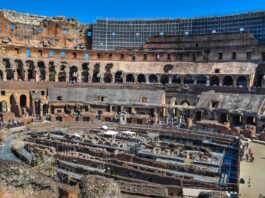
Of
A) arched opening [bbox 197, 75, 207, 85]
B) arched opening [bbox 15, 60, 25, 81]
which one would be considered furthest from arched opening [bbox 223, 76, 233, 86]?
arched opening [bbox 15, 60, 25, 81]

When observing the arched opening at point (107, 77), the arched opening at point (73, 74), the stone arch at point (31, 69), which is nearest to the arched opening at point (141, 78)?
the arched opening at point (107, 77)

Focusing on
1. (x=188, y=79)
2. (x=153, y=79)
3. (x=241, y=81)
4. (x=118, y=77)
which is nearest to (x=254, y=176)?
(x=241, y=81)

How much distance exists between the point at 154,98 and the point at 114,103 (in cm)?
643

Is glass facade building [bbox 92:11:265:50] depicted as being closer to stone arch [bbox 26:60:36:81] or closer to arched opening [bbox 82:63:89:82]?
arched opening [bbox 82:63:89:82]

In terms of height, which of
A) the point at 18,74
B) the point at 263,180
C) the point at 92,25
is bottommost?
the point at 263,180

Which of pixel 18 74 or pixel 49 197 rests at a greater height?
pixel 18 74

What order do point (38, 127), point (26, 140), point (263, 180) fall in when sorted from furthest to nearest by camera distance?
1. point (38, 127)
2. point (26, 140)
3. point (263, 180)

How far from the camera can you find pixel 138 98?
45.2 m

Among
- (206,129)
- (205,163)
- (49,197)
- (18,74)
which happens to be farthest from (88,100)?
(49,197)

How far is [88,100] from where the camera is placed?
4522cm

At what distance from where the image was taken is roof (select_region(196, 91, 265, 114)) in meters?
37.3

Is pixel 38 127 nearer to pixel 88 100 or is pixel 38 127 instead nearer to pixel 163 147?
pixel 88 100

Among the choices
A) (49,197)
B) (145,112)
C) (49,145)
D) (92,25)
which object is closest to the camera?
(49,197)

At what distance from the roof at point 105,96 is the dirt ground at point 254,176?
794 inches
